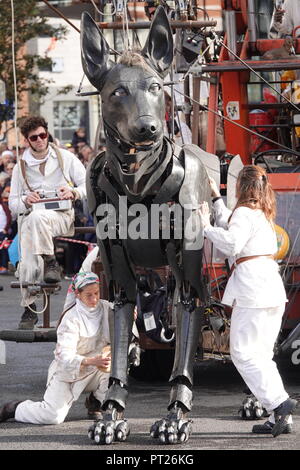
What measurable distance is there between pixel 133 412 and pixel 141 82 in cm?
237

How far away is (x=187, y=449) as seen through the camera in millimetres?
7109

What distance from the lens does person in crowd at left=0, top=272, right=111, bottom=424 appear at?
790 centimetres

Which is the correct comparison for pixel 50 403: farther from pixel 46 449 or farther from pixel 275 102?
pixel 275 102

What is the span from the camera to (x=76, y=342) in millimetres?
7980

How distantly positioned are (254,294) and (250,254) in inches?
10.0

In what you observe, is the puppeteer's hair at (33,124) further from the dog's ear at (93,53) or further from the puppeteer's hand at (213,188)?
the dog's ear at (93,53)

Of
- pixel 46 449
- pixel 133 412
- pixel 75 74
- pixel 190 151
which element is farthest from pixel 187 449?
pixel 75 74

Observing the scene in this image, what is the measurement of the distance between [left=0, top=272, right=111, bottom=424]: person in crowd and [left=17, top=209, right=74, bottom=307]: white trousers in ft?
3.70

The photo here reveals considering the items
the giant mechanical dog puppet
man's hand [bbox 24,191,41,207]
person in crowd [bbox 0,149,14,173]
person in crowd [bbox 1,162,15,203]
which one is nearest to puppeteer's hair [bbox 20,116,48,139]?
man's hand [bbox 24,191,41,207]

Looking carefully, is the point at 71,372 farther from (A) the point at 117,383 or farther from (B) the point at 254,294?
(B) the point at 254,294

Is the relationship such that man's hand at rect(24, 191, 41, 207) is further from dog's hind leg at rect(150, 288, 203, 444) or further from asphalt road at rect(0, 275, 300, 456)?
dog's hind leg at rect(150, 288, 203, 444)

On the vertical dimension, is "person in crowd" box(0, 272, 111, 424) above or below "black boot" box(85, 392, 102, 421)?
above

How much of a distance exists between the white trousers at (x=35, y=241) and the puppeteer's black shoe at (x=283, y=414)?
258 centimetres

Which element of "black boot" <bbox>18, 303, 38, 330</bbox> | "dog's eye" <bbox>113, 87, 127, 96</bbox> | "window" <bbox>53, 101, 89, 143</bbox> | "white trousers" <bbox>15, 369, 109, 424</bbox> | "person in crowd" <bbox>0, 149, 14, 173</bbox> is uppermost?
"window" <bbox>53, 101, 89, 143</bbox>
